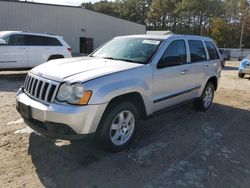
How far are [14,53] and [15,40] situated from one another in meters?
0.53

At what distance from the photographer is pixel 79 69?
436 cm

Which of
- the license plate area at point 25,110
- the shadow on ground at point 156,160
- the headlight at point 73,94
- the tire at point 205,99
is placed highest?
the headlight at point 73,94

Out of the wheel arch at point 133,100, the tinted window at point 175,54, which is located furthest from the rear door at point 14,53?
the wheel arch at point 133,100

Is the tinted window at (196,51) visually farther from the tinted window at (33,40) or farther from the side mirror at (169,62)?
the tinted window at (33,40)

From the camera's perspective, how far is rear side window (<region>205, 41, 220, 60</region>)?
7173mm

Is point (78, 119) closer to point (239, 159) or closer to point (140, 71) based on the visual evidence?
point (140, 71)

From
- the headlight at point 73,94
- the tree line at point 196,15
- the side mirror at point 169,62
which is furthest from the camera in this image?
the tree line at point 196,15

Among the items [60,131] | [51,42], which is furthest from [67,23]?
[60,131]

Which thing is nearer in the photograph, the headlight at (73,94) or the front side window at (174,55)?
the headlight at (73,94)

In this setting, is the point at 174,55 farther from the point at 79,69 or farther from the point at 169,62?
the point at 79,69

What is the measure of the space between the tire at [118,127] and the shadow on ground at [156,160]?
155mm

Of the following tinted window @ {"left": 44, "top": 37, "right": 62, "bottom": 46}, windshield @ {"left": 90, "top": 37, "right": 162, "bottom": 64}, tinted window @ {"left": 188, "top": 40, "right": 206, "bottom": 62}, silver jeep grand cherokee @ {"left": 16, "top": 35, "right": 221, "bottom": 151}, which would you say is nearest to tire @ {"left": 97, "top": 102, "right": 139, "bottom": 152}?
silver jeep grand cherokee @ {"left": 16, "top": 35, "right": 221, "bottom": 151}

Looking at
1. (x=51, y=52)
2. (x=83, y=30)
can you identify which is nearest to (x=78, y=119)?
(x=51, y=52)

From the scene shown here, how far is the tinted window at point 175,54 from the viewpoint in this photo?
5313 millimetres
